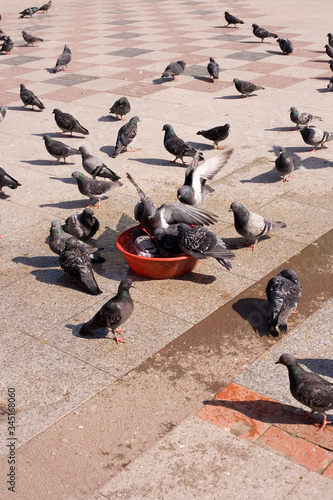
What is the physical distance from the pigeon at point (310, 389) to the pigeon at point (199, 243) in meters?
2.19

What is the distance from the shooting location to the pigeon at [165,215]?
25.9 ft

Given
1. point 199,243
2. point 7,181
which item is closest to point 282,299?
point 199,243

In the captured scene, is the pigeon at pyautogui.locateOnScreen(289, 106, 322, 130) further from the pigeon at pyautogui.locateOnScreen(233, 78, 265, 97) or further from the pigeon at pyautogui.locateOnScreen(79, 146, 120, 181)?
the pigeon at pyautogui.locateOnScreen(79, 146, 120, 181)

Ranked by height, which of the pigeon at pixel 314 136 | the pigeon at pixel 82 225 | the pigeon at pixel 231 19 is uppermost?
the pigeon at pixel 231 19

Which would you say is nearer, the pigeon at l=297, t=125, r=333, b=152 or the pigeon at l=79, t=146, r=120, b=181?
the pigeon at l=79, t=146, r=120, b=181

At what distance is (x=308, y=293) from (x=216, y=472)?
3.21m

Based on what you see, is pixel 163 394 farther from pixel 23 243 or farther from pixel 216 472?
pixel 23 243

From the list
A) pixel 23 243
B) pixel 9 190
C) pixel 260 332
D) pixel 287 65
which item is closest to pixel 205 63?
pixel 287 65

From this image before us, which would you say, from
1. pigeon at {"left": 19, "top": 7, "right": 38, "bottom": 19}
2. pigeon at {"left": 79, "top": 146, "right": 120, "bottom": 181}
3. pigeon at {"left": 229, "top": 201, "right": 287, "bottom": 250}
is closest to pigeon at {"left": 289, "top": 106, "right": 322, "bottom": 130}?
pigeon at {"left": 79, "top": 146, "right": 120, "bottom": 181}

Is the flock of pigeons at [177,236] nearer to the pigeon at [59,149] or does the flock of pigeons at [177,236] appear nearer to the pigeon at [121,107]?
the pigeon at [59,149]

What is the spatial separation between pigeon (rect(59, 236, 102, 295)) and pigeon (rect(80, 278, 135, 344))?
0.89 meters

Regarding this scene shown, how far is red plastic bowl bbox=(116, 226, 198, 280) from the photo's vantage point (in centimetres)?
766

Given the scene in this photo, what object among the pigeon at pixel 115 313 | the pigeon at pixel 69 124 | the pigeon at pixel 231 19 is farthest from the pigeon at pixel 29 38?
the pigeon at pixel 115 313

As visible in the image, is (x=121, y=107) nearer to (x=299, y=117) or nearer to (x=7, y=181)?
(x=299, y=117)
